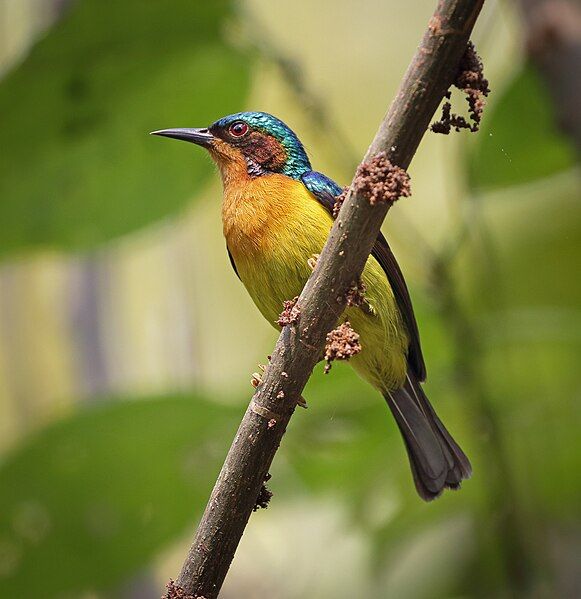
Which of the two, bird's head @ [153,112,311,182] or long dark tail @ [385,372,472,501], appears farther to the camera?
long dark tail @ [385,372,472,501]

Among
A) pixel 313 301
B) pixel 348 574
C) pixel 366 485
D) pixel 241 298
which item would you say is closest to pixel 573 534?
pixel 348 574

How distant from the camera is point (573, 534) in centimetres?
321

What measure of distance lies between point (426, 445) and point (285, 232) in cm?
50

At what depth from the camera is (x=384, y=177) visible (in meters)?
1.05

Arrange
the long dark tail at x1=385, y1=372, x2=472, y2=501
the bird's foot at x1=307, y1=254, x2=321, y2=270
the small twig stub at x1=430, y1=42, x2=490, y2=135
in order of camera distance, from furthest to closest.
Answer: the long dark tail at x1=385, y1=372, x2=472, y2=501 → the bird's foot at x1=307, y1=254, x2=321, y2=270 → the small twig stub at x1=430, y1=42, x2=490, y2=135

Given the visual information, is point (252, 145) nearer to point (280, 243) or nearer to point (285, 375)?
point (280, 243)

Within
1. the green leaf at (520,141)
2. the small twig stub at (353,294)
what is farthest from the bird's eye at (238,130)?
the small twig stub at (353,294)

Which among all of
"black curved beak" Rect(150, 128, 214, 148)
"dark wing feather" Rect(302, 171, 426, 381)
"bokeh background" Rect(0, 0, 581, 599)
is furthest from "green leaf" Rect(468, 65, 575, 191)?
"black curved beak" Rect(150, 128, 214, 148)

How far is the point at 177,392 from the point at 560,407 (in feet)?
3.14

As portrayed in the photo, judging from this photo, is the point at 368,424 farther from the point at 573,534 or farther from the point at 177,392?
the point at 573,534

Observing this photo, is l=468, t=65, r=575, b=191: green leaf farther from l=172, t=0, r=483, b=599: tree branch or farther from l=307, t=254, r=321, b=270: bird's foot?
l=172, t=0, r=483, b=599: tree branch

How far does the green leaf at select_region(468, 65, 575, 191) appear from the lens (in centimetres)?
210

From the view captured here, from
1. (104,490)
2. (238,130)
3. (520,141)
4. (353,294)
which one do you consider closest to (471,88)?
(353,294)

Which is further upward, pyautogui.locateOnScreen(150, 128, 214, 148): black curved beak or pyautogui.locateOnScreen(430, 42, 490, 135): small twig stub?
pyautogui.locateOnScreen(150, 128, 214, 148): black curved beak
